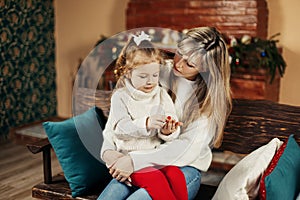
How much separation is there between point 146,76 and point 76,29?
3378 millimetres

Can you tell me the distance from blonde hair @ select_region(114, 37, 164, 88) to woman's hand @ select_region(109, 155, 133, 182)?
0.90 feet

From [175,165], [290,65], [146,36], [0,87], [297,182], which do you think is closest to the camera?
[146,36]

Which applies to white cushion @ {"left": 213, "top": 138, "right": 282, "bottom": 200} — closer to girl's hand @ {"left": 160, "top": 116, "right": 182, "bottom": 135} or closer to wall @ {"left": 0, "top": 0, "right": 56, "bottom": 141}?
girl's hand @ {"left": 160, "top": 116, "right": 182, "bottom": 135}

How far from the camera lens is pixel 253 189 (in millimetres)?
1705

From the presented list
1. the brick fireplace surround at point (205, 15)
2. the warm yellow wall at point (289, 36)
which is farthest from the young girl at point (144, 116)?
the warm yellow wall at point (289, 36)

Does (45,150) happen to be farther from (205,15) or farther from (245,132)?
(205,15)

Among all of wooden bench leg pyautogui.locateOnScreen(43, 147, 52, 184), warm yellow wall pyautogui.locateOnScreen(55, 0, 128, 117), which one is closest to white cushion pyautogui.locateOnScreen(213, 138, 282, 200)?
wooden bench leg pyautogui.locateOnScreen(43, 147, 52, 184)

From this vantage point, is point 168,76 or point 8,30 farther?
point 8,30

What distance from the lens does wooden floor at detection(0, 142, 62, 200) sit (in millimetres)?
2994

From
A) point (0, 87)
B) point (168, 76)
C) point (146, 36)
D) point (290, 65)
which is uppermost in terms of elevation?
point (146, 36)

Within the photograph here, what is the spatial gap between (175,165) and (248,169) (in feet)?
1.01

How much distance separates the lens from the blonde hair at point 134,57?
1.51 metres

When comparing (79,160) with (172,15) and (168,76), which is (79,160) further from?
(172,15)

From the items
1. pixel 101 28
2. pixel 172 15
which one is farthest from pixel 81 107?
pixel 101 28
